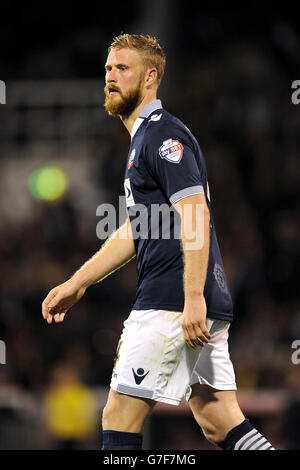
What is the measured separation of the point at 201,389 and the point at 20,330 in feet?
17.4

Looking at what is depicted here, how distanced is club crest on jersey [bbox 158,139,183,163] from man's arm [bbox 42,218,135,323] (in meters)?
0.59

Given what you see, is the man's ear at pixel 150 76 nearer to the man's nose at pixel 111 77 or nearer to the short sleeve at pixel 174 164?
the man's nose at pixel 111 77

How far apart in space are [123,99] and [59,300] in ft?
3.30

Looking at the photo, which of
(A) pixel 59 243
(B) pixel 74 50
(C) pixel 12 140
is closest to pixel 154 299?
(A) pixel 59 243

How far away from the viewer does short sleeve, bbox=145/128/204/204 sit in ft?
11.6

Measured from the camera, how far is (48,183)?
11.5 m

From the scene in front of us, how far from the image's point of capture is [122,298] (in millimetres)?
9047

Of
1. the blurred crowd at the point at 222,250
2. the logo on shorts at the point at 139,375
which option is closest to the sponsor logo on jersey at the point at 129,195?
the logo on shorts at the point at 139,375

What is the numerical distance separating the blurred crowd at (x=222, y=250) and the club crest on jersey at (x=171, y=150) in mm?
3462

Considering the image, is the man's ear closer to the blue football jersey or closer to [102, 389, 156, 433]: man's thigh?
the blue football jersey

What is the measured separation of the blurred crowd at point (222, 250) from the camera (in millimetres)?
7992

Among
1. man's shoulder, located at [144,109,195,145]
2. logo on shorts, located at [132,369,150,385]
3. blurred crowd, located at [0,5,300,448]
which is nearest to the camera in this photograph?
logo on shorts, located at [132,369,150,385]

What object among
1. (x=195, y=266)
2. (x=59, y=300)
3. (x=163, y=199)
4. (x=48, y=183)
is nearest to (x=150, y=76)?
(x=163, y=199)

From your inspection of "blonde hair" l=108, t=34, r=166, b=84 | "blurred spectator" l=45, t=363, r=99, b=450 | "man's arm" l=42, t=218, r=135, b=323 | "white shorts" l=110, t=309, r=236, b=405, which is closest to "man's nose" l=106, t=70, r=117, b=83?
"blonde hair" l=108, t=34, r=166, b=84
